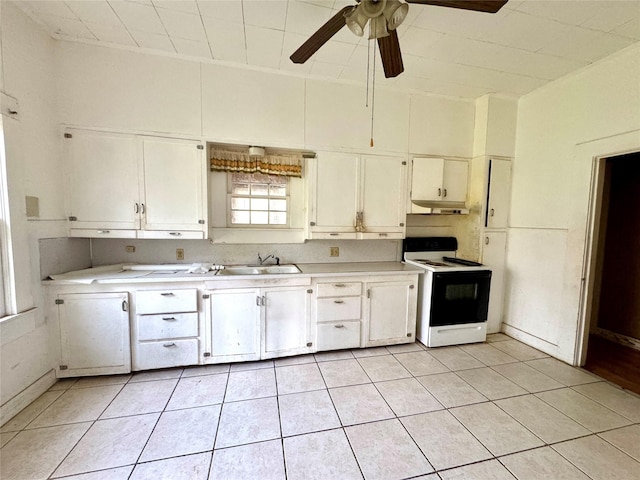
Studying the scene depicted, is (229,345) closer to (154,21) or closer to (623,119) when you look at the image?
(154,21)

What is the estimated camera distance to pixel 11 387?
6.11 ft

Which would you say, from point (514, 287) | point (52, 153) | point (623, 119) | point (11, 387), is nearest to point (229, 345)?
point (11, 387)

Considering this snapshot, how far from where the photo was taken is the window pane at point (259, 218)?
3.12 meters

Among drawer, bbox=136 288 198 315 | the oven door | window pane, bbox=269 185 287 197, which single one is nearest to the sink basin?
drawer, bbox=136 288 198 315

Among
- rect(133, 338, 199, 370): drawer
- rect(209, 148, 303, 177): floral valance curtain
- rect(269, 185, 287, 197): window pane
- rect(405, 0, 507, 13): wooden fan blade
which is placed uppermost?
rect(405, 0, 507, 13): wooden fan blade

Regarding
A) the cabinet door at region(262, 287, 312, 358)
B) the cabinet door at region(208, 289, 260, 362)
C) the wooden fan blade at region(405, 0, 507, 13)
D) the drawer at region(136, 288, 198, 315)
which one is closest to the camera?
the wooden fan blade at region(405, 0, 507, 13)

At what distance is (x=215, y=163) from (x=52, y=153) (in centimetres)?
130

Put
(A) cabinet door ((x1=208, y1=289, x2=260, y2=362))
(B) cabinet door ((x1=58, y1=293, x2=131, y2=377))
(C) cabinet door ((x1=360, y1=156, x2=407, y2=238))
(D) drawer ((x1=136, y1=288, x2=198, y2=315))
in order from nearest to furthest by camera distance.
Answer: (B) cabinet door ((x1=58, y1=293, x2=131, y2=377)) < (D) drawer ((x1=136, y1=288, x2=198, y2=315)) < (A) cabinet door ((x1=208, y1=289, x2=260, y2=362)) < (C) cabinet door ((x1=360, y1=156, x2=407, y2=238))

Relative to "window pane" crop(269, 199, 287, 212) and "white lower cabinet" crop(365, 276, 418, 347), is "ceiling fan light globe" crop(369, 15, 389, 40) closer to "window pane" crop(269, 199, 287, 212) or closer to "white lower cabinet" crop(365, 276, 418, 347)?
"window pane" crop(269, 199, 287, 212)

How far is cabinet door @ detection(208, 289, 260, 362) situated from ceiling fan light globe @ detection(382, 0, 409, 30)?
7.46 feet

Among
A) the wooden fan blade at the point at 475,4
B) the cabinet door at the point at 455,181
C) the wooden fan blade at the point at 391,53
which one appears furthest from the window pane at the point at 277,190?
the wooden fan blade at the point at 475,4

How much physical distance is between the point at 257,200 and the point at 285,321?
142 cm

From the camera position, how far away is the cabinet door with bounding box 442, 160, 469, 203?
127 inches

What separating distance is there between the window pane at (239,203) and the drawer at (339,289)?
1.28m
